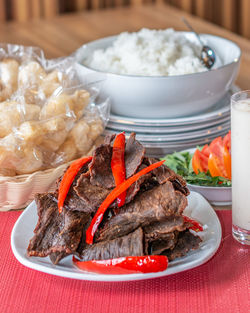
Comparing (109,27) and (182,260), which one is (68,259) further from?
(109,27)

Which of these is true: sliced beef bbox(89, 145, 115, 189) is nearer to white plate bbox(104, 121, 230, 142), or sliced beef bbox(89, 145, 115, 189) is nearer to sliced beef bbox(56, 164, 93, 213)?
sliced beef bbox(56, 164, 93, 213)

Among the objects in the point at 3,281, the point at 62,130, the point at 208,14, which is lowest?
the point at 208,14

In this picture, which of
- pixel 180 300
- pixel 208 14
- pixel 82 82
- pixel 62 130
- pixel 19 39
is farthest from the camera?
pixel 208 14

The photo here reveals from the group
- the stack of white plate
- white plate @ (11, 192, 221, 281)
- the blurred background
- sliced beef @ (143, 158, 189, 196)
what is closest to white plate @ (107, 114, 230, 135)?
the stack of white plate

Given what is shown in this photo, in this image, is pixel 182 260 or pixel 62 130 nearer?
pixel 182 260

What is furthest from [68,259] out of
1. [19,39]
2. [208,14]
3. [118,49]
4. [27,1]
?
[208,14]
